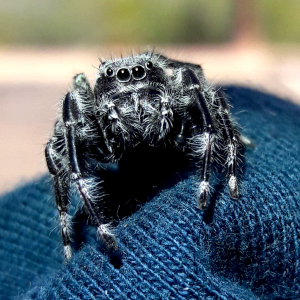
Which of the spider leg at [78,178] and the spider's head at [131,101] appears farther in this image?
the spider's head at [131,101]

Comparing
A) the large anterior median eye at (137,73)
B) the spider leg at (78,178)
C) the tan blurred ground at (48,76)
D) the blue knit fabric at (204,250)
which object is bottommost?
the tan blurred ground at (48,76)

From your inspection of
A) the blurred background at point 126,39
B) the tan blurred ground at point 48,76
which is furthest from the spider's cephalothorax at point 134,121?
the blurred background at point 126,39

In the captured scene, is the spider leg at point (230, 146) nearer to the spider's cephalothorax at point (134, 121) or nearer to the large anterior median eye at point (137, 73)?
the spider's cephalothorax at point (134, 121)

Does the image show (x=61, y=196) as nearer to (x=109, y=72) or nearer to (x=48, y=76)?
(x=109, y=72)

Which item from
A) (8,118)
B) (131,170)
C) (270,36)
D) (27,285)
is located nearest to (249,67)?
(270,36)

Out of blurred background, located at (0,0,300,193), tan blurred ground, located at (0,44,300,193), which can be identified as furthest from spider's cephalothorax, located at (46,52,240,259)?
blurred background, located at (0,0,300,193)

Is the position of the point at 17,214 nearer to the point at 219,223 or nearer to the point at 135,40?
the point at 219,223
